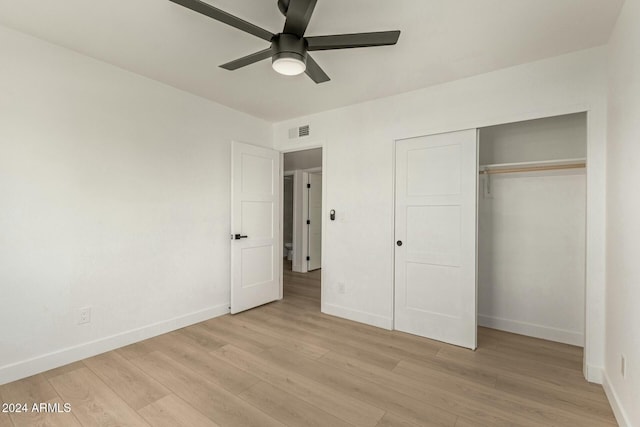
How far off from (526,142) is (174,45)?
3.54 metres

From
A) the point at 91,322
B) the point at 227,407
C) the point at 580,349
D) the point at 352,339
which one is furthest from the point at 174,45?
the point at 580,349

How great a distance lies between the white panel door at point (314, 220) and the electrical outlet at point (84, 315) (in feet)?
13.2

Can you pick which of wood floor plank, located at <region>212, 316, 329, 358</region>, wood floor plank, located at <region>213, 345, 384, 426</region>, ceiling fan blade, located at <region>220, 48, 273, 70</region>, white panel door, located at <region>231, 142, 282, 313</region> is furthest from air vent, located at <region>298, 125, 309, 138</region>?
wood floor plank, located at <region>213, 345, 384, 426</region>

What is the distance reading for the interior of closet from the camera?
2896mm

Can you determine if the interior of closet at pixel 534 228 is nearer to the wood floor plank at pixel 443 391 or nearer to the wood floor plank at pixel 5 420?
the wood floor plank at pixel 443 391

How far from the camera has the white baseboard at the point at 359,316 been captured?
128 inches

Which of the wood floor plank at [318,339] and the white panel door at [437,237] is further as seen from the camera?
the white panel door at [437,237]

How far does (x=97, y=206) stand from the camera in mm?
2586

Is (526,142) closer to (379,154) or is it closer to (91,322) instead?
(379,154)

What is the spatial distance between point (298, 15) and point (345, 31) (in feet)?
2.18

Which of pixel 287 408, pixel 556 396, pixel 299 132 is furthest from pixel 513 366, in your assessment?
pixel 299 132

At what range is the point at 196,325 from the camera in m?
3.27

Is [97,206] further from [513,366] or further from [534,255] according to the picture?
[534,255]

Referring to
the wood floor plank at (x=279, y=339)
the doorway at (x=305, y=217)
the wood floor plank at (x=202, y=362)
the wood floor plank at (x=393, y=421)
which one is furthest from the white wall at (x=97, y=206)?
the doorway at (x=305, y=217)
